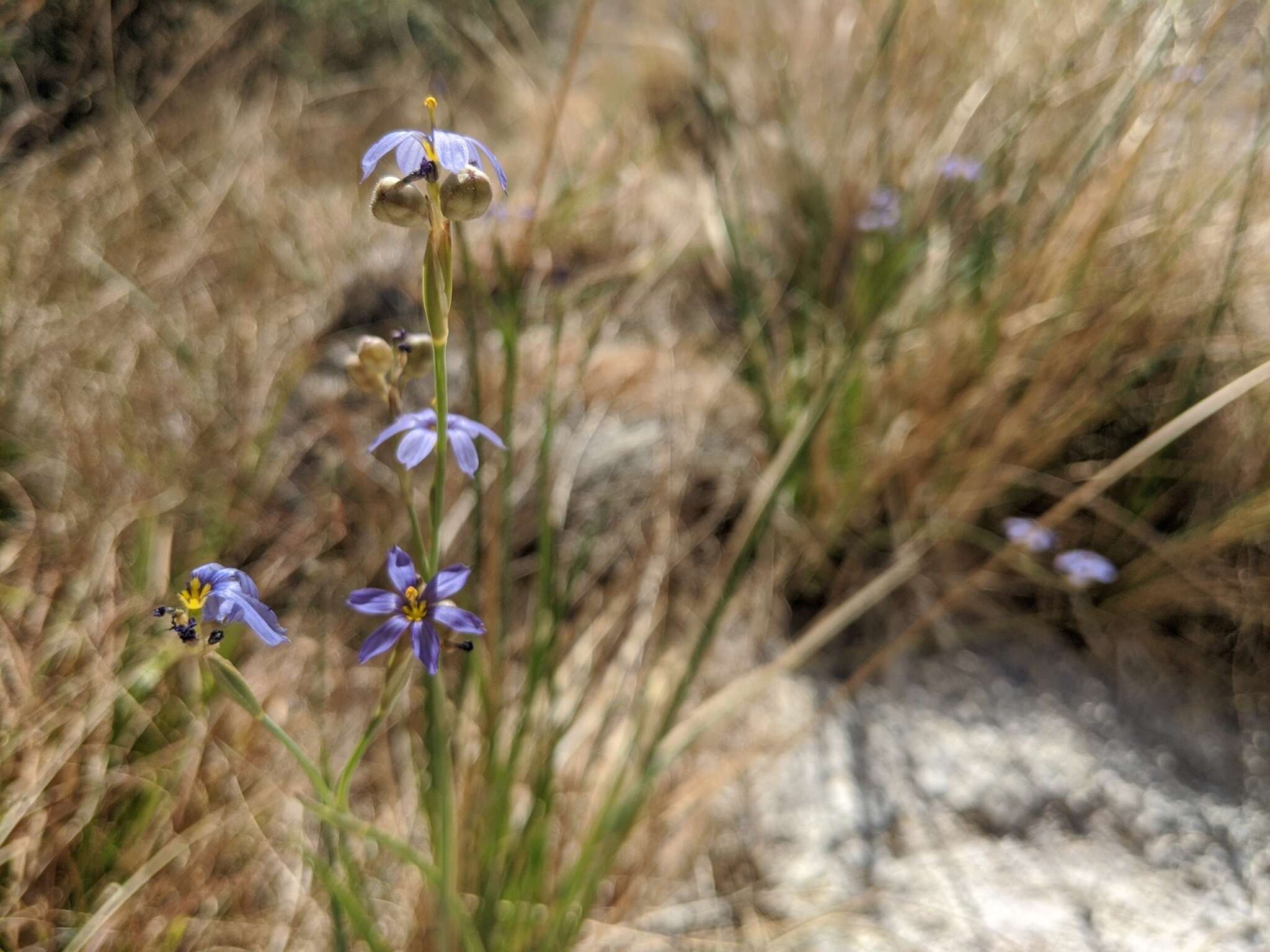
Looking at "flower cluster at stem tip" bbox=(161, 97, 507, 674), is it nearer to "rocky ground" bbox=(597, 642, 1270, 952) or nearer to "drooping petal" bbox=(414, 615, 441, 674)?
"drooping petal" bbox=(414, 615, 441, 674)

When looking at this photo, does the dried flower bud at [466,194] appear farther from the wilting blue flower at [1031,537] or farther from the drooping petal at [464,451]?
the wilting blue flower at [1031,537]

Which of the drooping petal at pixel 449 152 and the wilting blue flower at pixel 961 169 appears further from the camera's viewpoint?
the wilting blue flower at pixel 961 169

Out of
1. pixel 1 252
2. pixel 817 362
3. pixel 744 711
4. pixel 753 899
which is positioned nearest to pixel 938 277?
pixel 817 362

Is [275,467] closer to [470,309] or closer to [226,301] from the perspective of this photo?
[226,301]

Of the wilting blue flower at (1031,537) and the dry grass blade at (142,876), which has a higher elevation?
the wilting blue flower at (1031,537)

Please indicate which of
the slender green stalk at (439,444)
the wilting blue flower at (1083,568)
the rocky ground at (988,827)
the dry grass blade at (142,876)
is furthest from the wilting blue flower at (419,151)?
the wilting blue flower at (1083,568)

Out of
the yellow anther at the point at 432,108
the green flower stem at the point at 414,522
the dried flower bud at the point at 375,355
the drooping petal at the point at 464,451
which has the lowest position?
the green flower stem at the point at 414,522

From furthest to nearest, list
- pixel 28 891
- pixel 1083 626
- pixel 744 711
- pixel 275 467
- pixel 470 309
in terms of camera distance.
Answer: pixel 275 467 < pixel 1083 626 < pixel 744 711 < pixel 28 891 < pixel 470 309
